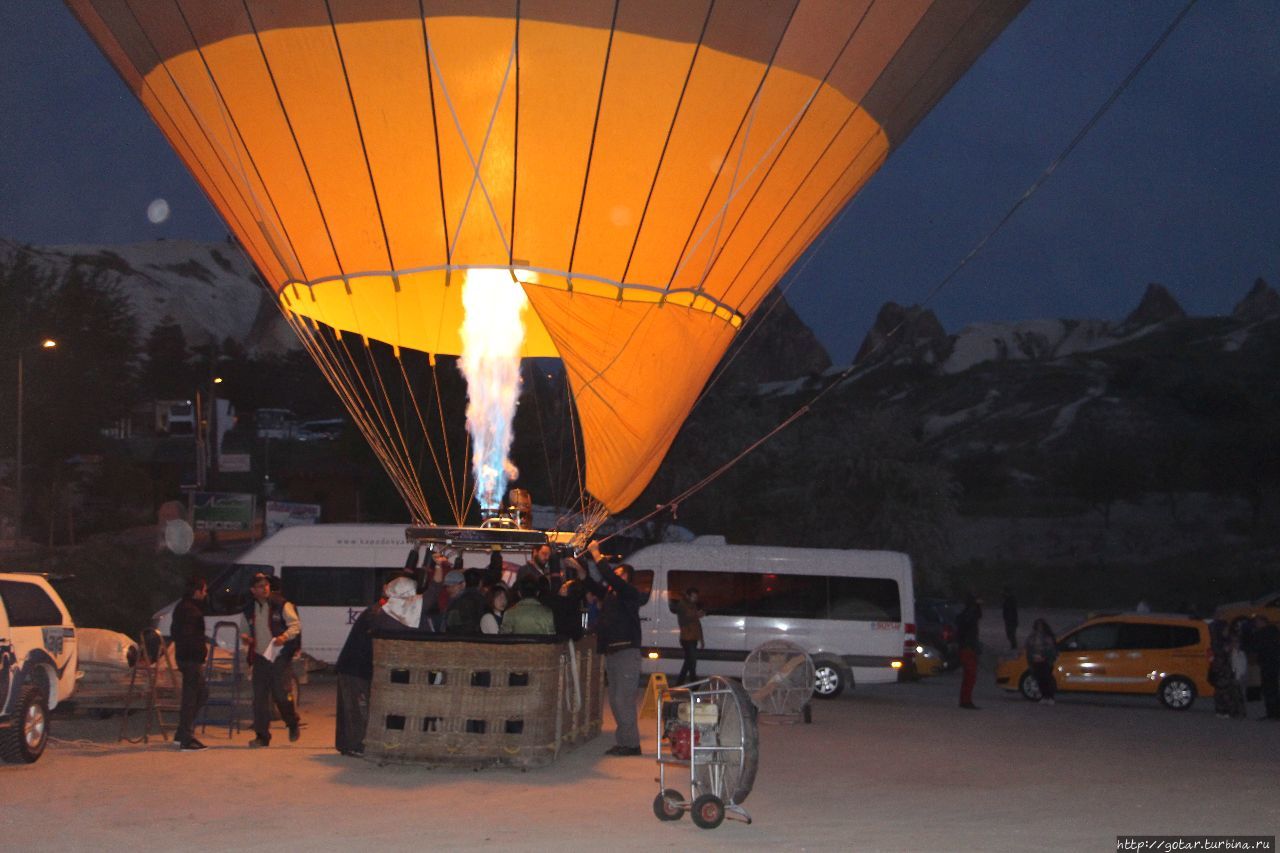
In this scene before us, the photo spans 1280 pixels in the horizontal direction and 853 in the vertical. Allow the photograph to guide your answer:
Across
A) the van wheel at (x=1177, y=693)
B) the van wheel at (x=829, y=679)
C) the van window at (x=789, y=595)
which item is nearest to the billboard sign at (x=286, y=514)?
the van window at (x=789, y=595)

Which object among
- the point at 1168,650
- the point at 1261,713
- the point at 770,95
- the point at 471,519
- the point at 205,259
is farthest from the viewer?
the point at 205,259

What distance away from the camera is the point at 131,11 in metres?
11.8

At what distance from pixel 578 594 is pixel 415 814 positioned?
3531 millimetres

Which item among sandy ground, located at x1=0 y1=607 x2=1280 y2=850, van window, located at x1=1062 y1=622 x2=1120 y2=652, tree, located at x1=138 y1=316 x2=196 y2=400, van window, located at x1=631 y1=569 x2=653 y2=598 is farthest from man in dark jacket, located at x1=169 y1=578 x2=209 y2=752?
tree, located at x1=138 y1=316 x2=196 y2=400

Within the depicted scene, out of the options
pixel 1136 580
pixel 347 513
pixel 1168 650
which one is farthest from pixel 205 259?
pixel 1168 650

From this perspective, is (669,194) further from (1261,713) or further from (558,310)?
(1261,713)

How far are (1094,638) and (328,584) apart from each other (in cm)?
1141

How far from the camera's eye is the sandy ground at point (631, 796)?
302 inches

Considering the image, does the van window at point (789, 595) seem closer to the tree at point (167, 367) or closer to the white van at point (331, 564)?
the white van at point (331, 564)

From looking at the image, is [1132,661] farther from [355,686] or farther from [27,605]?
[27,605]

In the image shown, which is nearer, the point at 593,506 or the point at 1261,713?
the point at 593,506

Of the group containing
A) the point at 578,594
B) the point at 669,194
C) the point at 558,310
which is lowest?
the point at 578,594

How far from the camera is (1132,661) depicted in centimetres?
2011

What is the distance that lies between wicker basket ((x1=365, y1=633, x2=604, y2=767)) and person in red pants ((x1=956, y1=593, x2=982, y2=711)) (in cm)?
856
